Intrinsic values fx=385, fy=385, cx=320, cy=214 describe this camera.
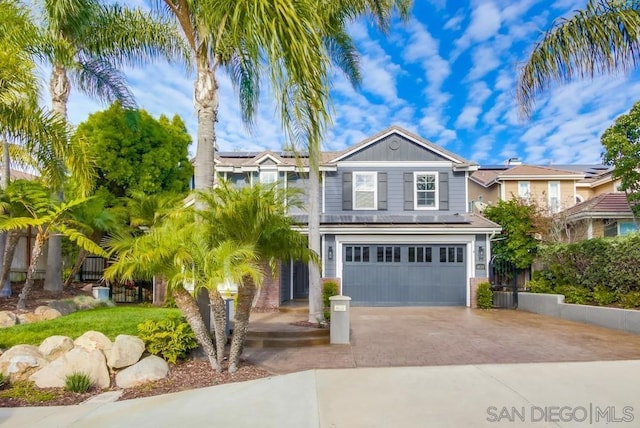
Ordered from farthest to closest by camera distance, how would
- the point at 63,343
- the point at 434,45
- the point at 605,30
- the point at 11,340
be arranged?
the point at 434,45 → the point at 605,30 → the point at 11,340 → the point at 63,343

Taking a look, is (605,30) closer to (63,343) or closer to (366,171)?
(366,171)

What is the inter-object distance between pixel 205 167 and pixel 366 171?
944 centimetres

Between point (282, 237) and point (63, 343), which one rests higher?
point (282, 237)

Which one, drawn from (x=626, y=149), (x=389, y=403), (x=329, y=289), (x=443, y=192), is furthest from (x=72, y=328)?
(x=626, y=149)

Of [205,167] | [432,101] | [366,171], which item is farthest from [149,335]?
[432,101]

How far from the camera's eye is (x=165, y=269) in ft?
18.6

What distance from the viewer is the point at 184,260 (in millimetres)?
5469

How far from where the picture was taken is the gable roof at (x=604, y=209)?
1620 centimetres

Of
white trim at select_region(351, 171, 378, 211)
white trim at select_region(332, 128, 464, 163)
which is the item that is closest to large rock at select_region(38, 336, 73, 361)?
white trim at select_region(351, 171, 378, 211)

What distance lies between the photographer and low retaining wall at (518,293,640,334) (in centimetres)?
937

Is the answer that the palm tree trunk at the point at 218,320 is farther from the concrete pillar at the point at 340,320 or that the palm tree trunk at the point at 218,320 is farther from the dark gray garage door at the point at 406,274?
the dark gray garage door at the point at 406,274

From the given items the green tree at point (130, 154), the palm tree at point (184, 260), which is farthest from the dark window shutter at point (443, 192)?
the palm tree at point (184, 260)

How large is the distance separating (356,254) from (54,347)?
1042 cm

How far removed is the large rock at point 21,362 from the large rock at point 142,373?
1.25 metres
